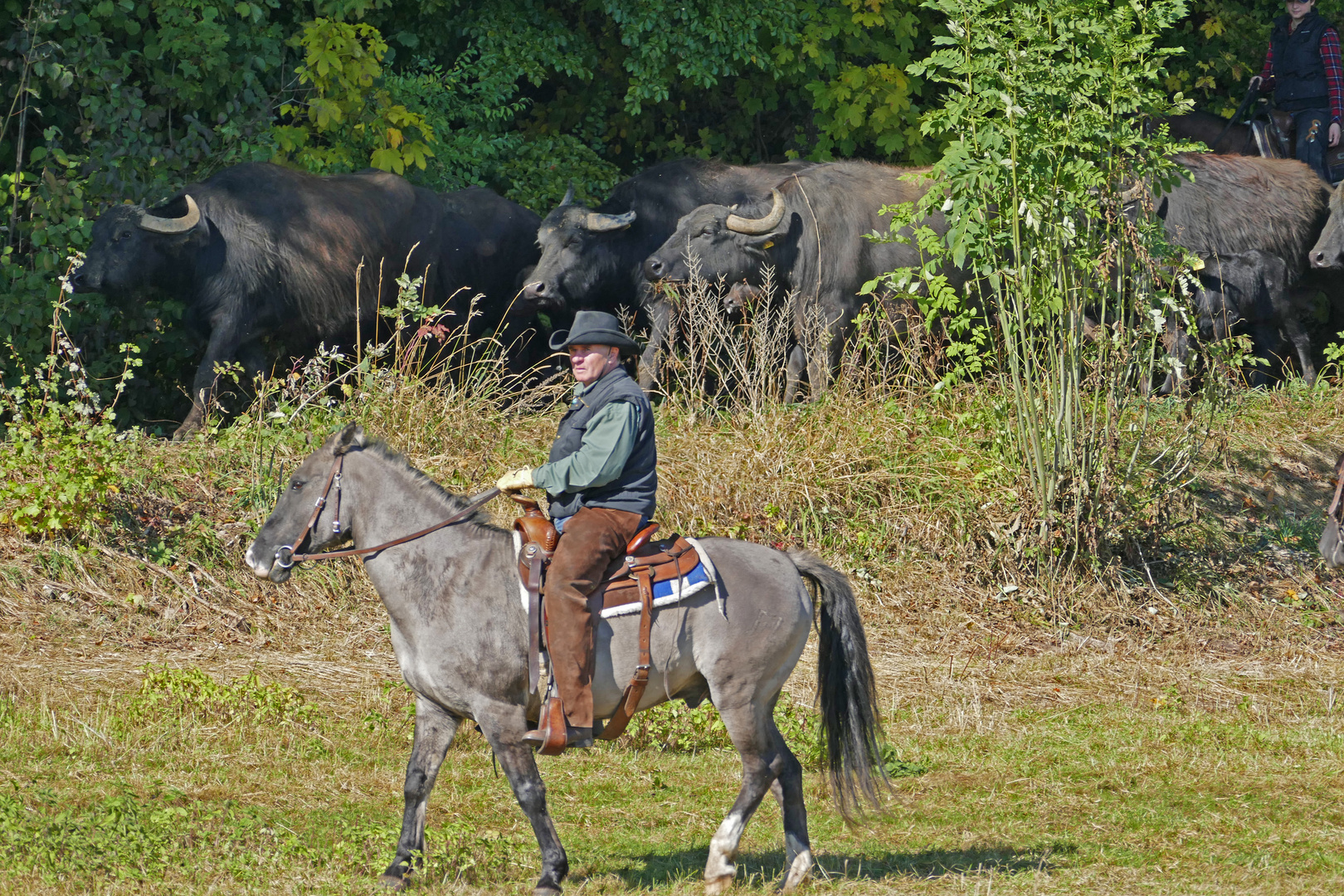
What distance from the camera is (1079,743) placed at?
7840 mm

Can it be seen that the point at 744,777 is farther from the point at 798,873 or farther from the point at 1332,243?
the point at 1332,243

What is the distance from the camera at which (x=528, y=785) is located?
18.3ft

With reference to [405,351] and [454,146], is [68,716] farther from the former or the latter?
[454,146]

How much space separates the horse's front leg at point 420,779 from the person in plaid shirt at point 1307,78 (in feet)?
40.0

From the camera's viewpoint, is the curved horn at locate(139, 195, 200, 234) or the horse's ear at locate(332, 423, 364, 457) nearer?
the horse's ear at locate(332, 423, 364, 457)

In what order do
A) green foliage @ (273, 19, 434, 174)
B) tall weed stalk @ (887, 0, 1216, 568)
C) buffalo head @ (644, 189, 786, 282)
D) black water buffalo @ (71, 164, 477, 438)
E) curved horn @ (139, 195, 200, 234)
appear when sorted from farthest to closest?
green foliage @ (273, 19, 434, 174) → buffalo head @ (644, 189, 786, 282) → black water buffalo @ (71, 164, 477, 438) → curved horn @ (139, 195, 200, 234) → tall weed stalk @ (887, 0, 1216, 568)

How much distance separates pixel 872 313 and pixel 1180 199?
4340mm

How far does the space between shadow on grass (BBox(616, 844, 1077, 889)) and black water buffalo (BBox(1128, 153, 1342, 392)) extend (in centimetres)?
897

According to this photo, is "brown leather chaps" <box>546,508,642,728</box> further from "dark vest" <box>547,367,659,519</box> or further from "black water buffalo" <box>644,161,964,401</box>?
"black water buffalo" <box>644,161,964,401</box>

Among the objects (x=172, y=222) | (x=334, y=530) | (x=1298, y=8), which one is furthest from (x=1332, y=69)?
(x=334, y=530)

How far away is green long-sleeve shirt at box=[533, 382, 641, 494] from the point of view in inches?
223

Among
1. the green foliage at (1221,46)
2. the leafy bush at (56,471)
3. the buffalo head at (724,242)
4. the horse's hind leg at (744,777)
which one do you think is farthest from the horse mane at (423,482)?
the green foliage at (1221,46)

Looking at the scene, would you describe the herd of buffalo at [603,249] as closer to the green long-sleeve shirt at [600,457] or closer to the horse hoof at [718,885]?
the green long-sleeve shirt at [600,457]

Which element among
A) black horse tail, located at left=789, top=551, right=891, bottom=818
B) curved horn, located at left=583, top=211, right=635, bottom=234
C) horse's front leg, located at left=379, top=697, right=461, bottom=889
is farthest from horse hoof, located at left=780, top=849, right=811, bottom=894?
curved horn, located at left=583, top=211, right=635, bottom=234
